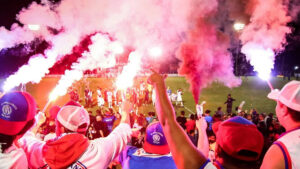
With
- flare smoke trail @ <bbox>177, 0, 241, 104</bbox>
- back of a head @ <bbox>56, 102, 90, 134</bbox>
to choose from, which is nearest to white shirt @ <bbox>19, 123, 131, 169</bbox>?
back of a head @ <bbox>56, 102, 90, 134</bbox>

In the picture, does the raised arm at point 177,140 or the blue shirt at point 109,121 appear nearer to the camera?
the raised arm at point 177,140

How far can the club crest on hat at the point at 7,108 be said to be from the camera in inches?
82.8

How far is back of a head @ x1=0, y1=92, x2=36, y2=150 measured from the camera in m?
2.10

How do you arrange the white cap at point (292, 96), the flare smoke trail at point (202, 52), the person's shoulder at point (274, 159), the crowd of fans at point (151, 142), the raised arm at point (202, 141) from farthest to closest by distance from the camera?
the flare smoke trail at point (202, 52) → the raised arm at point (202, 141) → the white cap at point (292, 96) → the person's shoulder at point (274, 159) → the crowd of fans at point (151, 142)

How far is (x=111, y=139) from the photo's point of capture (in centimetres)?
226

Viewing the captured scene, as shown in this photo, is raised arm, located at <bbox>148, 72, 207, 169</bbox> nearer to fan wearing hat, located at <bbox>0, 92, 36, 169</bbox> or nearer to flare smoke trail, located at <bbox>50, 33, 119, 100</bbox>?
fan wearing hat, located at <bbox>0, 92, 36, 169</bbox>

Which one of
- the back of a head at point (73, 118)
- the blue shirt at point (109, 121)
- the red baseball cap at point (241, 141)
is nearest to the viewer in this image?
the red baseball cap at point (241, 141)

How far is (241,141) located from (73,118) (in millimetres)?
1618

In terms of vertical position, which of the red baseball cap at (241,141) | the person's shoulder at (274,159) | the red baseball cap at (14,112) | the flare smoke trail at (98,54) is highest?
the flare smoke trail at (98,54)

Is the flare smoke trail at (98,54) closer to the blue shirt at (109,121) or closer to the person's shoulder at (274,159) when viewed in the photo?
the blue shirt at (109,121)

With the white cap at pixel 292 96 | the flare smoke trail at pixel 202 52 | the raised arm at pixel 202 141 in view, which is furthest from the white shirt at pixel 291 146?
the flare smoke trail at pixel 202 52

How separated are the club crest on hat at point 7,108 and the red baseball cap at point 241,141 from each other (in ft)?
6.34

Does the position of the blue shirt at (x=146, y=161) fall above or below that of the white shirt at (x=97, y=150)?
below

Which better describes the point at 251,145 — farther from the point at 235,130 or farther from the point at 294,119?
the point at 294,119
